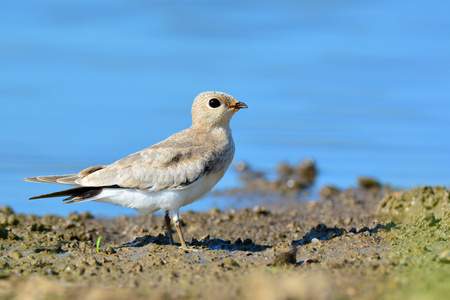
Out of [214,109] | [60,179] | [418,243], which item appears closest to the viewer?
[418,243]

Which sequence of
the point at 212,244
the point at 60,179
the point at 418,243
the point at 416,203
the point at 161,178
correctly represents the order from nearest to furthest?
the point at 418,243 < the point at 161,178 < the point at 212,244 < the point at 60,179 < the point at 416,203

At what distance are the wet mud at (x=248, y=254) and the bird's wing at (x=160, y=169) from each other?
2.54 ft

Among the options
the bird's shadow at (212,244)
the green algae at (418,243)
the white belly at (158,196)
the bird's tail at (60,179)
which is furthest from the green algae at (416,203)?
the bird's tail at (60,179)

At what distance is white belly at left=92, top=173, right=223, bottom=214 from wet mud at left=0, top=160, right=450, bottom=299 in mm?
498

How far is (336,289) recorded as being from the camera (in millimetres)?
4320

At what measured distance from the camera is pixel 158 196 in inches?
272

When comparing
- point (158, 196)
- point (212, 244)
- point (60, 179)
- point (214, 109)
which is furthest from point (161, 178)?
point (60, 179)

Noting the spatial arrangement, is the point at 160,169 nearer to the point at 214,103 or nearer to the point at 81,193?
the point at 81,193

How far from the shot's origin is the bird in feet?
22.5

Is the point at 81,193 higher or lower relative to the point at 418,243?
higher

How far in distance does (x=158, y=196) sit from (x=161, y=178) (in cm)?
23

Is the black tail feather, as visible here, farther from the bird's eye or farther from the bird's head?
the bird's eye

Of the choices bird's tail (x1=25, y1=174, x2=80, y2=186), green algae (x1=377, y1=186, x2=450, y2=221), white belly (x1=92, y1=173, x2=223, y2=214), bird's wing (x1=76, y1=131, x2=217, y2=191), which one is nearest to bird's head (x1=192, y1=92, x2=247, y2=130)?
bird's wing (x1=76, y1=131, x2=217, y2=191)

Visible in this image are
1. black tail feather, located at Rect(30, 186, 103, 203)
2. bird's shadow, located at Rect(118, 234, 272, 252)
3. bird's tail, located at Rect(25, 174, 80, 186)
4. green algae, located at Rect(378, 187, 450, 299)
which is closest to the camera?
green algae, located at Rect(378, 187, 450, 299)
